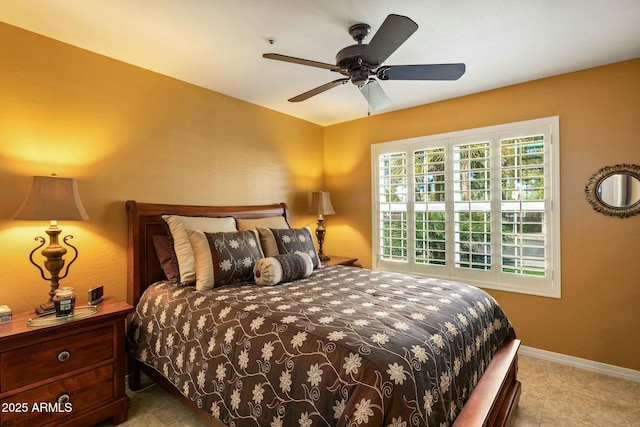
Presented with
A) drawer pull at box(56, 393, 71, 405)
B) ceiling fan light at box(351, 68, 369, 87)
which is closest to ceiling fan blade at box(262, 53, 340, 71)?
ceiling fan light at box(351, 68, 369, 87)

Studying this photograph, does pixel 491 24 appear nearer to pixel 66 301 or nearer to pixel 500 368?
pixel 500 368

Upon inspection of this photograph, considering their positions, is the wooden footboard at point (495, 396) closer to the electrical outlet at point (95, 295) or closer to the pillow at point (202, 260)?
the pillow at point (202, 260)

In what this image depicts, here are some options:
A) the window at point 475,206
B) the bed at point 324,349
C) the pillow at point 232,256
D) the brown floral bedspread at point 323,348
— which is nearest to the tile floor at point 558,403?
the bed at point 324,349

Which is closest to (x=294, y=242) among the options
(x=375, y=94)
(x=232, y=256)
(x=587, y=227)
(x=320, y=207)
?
(x=232, y=256)

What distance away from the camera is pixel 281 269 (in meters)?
2.44

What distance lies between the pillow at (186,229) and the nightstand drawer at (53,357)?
58 cm

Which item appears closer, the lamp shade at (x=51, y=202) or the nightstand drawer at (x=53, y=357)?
the nightstand drawer at (x=53, y=357)

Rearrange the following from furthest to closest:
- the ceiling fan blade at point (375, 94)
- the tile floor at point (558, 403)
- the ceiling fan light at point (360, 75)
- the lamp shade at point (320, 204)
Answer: the lamp shade at point (320, 204) < the ceiling fan blade at point (375, 94) < the tile floor at point (558, 403) < the ceiling fan light at point (360, 75)

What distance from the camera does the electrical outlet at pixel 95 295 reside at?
2.16 m

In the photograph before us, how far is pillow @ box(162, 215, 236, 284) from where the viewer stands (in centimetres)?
238

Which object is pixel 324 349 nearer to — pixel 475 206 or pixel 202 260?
pixel 202 260

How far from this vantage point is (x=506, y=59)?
2568 mm

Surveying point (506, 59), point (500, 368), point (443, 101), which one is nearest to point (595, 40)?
point (506, 59)

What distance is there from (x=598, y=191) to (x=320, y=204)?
270cm
